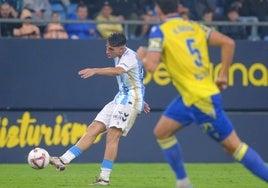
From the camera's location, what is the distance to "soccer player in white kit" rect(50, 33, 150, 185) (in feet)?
43.4

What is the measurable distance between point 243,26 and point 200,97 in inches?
353

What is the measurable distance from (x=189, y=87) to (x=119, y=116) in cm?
334

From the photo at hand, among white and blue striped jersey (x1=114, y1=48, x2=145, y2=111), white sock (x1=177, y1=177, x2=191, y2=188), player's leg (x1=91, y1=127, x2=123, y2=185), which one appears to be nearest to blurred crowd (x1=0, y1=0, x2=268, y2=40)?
white and blue striped jersey (x1=114, y1=48, x2=145, y2=111)

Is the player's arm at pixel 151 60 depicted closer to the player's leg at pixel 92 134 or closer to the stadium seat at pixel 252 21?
the player's leg at pixel 92 134

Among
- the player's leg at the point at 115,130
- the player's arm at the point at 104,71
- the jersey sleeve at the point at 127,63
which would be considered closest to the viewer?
the player's arm at the point at 104,71

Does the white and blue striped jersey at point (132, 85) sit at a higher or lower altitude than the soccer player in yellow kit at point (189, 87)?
lower

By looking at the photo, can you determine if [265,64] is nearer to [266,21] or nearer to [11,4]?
[266,21]

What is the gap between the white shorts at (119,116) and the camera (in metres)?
13.4

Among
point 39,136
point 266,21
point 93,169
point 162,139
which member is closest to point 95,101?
point 39,136

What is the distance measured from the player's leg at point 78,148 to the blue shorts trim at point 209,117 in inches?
128

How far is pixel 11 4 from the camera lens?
1848cm

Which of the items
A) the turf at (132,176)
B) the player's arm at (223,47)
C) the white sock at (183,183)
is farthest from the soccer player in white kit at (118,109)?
the player's arm at (223,47)

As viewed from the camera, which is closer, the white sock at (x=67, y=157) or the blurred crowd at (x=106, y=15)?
the white sock at (x=67, y=157)

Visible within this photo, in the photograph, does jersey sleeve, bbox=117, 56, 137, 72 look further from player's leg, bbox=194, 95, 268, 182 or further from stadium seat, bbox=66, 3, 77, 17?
stadium seat, bbox=66, 3, 77, 17
